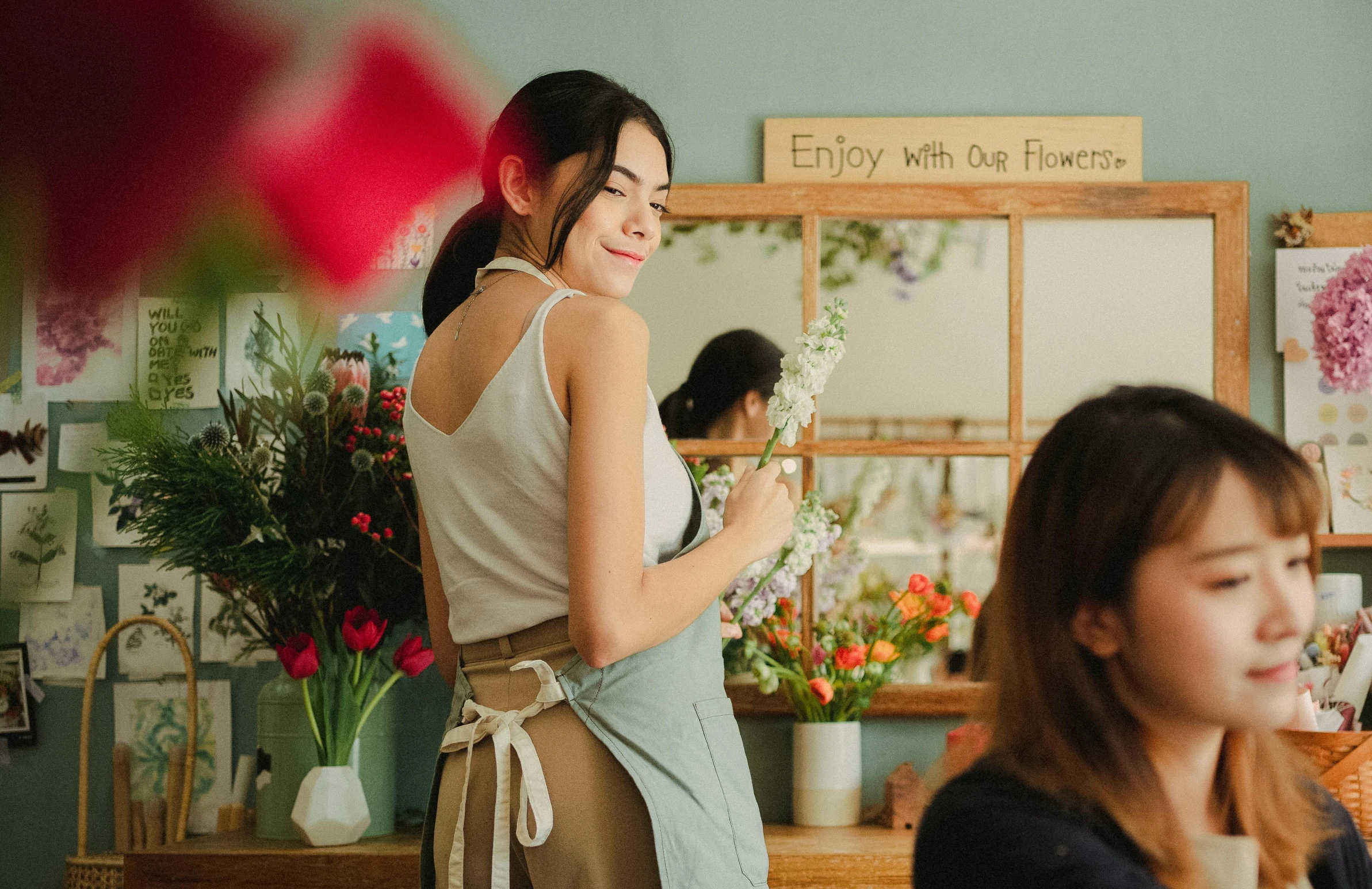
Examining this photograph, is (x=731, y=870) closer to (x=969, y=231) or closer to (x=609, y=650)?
(x=609, y=650)

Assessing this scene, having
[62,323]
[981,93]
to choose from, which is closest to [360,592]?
[981,93]

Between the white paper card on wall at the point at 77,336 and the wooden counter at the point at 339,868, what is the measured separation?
1.50 meters

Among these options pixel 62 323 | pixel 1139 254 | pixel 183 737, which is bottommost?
pixel 183 737

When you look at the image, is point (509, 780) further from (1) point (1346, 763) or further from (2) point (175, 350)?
(1) point (1346, 763)

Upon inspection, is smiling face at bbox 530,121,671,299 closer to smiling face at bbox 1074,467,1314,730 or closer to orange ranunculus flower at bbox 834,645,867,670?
smiling face at bbox 1074,467,1314,730

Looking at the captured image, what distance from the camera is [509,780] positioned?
0.94 m

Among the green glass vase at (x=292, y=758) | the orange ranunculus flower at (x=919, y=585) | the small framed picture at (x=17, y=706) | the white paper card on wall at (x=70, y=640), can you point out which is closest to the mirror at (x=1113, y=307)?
the orange ranunculus flower at (x=919, y=585)

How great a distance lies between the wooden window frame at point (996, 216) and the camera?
194 cm

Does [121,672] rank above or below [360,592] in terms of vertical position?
below

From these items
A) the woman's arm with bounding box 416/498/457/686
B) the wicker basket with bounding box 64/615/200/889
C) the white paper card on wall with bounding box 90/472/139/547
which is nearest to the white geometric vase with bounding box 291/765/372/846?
the wicker basket with bounding box 64/615/200/889

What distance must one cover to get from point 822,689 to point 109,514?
1.42 metres

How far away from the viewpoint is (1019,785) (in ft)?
2.56

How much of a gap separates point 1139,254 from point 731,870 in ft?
4.60

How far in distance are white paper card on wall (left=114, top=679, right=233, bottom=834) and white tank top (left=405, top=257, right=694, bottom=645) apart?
3.47ft
